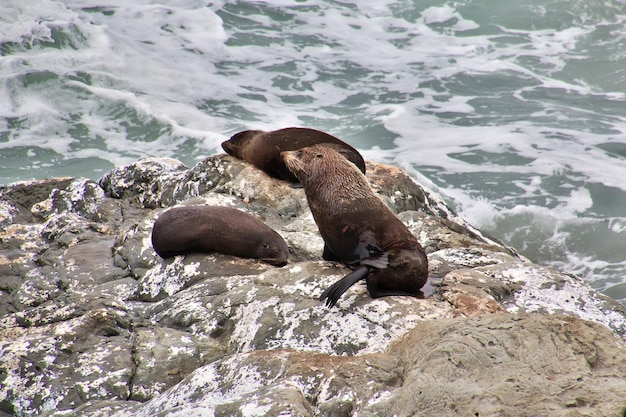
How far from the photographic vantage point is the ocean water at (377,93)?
39.5 ft

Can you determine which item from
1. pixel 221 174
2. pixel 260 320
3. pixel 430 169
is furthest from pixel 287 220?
pixel 430 169

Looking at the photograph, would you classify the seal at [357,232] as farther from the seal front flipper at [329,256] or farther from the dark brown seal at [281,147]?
the dark brown seal at [281,147]

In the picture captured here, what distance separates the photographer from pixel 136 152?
46.6 ft

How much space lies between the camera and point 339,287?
4.45 m

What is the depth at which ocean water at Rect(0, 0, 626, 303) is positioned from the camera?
12055 mm

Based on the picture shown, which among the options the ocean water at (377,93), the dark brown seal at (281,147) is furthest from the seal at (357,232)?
the ocean water at (377,93)

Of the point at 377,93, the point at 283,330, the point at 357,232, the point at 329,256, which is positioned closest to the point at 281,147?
the point at 329,256

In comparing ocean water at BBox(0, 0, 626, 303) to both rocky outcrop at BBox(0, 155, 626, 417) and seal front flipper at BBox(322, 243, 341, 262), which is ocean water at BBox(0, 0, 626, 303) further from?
seal front flipper at BBox(322, 243, 341, 262)

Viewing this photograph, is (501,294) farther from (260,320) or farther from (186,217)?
(186,217)

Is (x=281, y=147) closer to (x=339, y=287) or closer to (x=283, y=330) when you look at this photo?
(x=339, y=287)

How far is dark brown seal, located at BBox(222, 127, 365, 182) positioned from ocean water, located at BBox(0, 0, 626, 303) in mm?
3901

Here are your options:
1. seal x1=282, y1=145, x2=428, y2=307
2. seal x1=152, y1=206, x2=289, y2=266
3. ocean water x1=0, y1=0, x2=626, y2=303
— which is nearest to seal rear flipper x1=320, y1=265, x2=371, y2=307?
seal x1=282, y1=145, x2=428, y2=307

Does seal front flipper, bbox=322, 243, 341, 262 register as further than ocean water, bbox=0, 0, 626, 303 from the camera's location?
No

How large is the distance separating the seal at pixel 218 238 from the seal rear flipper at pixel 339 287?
1461mm
